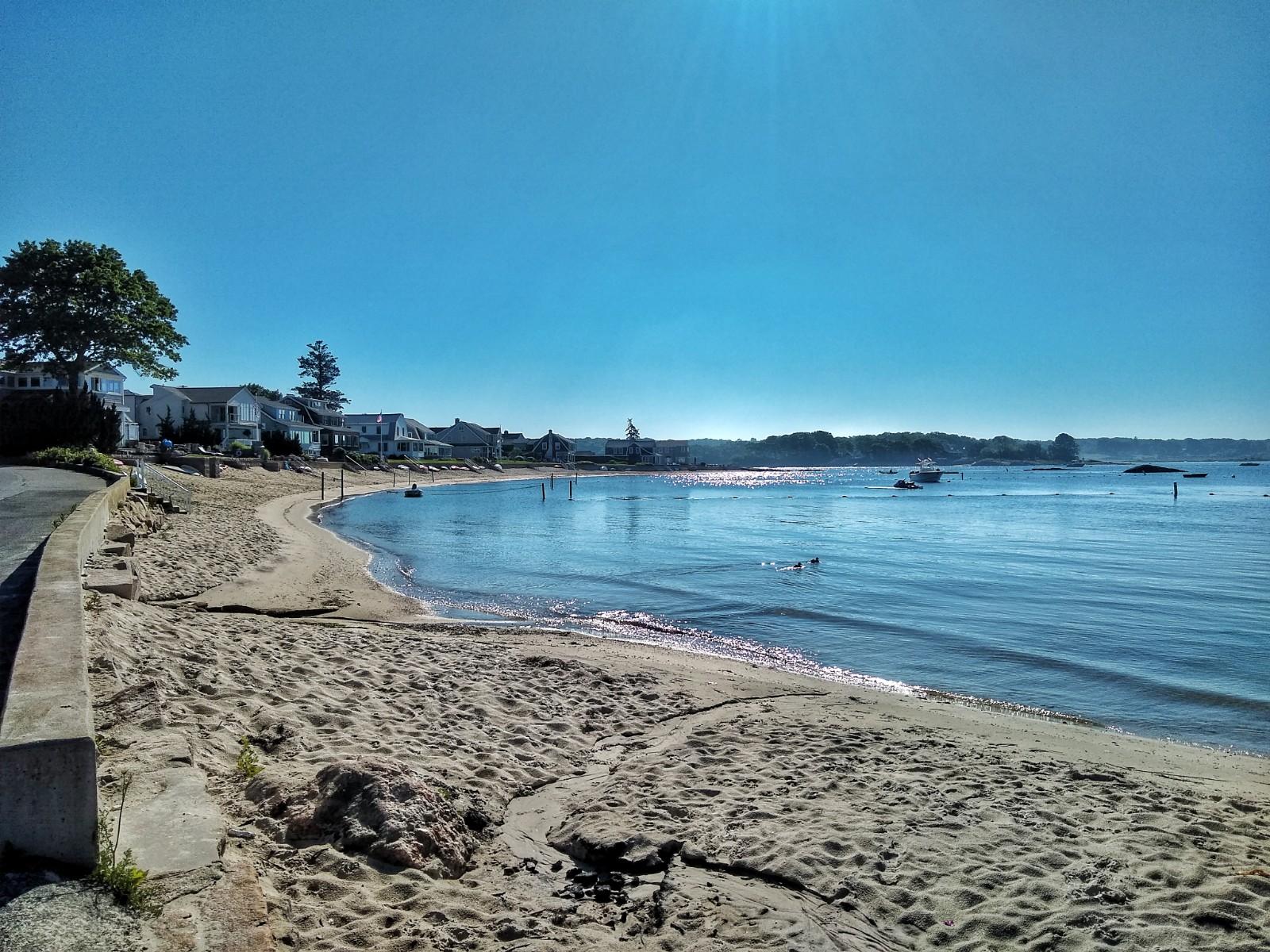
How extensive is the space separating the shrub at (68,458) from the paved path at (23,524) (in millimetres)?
1229

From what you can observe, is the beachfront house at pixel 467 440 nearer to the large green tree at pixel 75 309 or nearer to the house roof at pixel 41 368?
the house roof at pixel 41 368

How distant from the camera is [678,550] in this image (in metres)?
32.3

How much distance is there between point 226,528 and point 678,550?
716 inches

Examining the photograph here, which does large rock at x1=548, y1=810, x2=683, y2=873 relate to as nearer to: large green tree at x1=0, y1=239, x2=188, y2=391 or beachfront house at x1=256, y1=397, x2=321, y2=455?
Result: large green tree at x1=0, y1=239, x2=188, y2=391

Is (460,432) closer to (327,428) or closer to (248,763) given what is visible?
(327,428)

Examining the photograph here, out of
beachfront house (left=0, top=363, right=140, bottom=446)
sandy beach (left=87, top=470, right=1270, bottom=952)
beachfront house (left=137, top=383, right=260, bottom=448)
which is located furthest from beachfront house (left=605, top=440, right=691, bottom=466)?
sandy beach (left=87, top=470, right=1270, bottom=952)

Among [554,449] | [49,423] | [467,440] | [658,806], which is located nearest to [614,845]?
[658,806]

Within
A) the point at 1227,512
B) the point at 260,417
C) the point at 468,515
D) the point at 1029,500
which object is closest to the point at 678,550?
the point at 468,515

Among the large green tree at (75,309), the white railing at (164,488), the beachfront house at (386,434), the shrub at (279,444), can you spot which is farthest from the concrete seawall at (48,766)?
the beachfront house at (386,434)

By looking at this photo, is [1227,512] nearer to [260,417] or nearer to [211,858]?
[211,858]

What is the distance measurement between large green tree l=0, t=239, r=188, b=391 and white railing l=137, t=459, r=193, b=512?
2427 centimetres

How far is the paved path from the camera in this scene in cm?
704

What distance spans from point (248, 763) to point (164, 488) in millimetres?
28429

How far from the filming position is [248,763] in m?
5.68
